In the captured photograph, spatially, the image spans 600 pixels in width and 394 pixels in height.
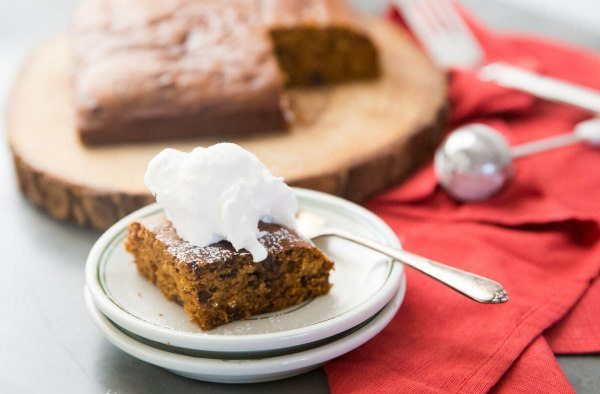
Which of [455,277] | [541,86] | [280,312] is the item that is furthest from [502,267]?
[541,86]

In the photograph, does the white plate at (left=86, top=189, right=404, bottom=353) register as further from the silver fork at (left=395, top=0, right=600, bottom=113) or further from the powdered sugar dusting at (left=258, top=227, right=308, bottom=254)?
the silver fork at (left=395, top=0, right=600, bottom=113)

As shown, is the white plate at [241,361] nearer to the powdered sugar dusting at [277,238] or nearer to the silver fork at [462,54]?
the powdered sugar dusting at [277,238]

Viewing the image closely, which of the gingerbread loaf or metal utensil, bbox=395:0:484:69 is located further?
metal utensil, bbox=395:0:484:69

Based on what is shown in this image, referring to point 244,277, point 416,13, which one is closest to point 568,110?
point 416,13

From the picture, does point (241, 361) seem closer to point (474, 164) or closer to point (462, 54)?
point (474, 164)

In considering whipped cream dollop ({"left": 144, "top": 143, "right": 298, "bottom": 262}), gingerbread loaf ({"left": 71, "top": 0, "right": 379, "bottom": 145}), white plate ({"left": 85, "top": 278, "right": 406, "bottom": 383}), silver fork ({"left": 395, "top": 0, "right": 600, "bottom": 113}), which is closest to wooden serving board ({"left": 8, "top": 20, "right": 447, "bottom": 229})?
gingerbread loaf ({"left": 71, "top": 0, "right": 379, "bottom": 145})

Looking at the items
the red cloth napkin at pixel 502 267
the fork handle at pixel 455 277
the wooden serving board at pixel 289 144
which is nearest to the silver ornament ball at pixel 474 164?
the red cloth napkin at pixel 502 267
